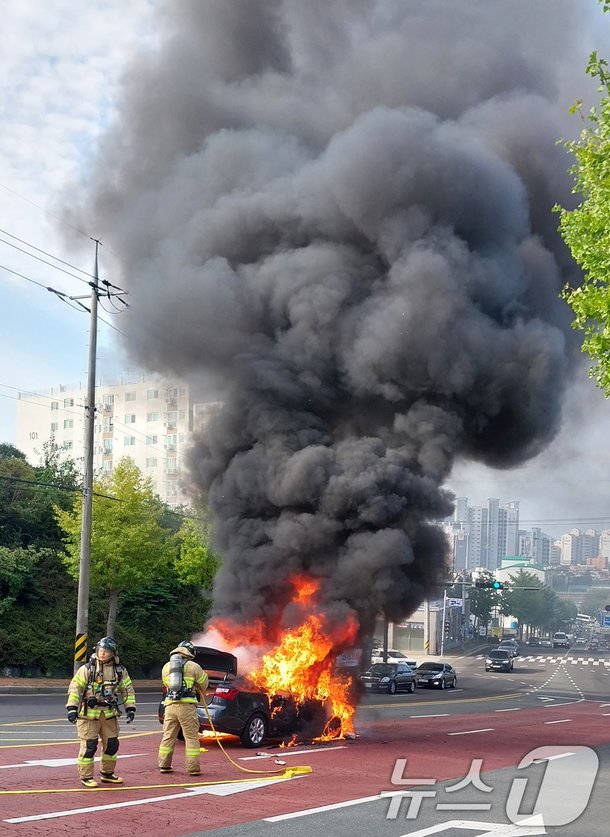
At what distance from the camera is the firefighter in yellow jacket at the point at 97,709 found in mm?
10039

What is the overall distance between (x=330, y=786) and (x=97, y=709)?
2.98m

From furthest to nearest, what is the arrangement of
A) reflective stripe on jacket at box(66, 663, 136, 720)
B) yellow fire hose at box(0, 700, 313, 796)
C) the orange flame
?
1. the orange flame
2. reflective stripe on jacket at box(66, 663, 136, 720)
3. yellow fire hose at box(0, 700, 313, 796)

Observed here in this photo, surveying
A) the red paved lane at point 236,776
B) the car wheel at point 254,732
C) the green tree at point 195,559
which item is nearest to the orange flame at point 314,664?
the red paved lane at point 236,776

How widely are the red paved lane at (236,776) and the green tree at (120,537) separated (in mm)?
14440

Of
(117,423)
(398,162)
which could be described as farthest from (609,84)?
(117,423)

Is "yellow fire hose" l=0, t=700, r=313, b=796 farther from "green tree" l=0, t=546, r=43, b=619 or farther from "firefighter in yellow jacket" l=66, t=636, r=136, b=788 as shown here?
"green tree" l=0, t=546, r=43, b=619

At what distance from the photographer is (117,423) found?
8231cm

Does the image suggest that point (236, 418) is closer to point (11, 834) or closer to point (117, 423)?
point (11, 834)

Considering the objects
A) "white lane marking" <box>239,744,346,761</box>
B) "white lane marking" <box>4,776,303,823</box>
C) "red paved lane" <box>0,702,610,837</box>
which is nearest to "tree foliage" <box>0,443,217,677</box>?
"red paved lane" <box>0,702,610,837</box>

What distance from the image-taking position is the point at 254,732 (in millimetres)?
13984

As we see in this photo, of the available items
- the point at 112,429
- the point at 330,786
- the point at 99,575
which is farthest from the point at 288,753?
the point at 112,429

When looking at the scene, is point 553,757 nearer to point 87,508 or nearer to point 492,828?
point 492,828

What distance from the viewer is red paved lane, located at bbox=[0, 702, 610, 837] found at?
27.1 feet

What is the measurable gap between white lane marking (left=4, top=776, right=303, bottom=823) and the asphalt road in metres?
0.01
